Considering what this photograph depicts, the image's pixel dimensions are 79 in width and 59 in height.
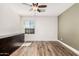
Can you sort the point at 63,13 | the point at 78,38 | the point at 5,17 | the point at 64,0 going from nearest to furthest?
1. the point at 64,0
2. the point at 5,17
3. the point at 78,38
4. the point at 63,13

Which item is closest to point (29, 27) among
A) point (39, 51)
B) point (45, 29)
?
point (39, 51)

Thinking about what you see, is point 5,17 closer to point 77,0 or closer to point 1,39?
point 1,39

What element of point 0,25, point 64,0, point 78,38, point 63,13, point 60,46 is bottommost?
point 60,46

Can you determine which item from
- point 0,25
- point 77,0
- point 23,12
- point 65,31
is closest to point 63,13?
point 65,31

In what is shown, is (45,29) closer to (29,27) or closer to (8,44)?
(8,44)

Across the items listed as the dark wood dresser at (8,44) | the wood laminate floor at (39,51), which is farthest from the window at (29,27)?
the dark wood dresser at (8,44)

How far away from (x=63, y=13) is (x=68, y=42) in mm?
683

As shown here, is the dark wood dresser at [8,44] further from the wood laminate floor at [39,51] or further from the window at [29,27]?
the window at [29,27]

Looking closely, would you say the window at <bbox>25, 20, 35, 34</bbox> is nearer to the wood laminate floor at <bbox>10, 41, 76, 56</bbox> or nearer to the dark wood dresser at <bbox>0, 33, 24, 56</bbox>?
the wood laminate floor at <bbox>10, 41, 76, 56</bbox>

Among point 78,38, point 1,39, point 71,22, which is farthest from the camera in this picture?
point 71,22

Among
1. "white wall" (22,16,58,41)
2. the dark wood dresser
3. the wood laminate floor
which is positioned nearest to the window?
"white wall" (22,16,58,41)

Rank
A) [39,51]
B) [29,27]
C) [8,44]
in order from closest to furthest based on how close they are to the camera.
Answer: [29,27]
[39,51]
[8,44]

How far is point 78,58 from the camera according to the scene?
687 millimetres

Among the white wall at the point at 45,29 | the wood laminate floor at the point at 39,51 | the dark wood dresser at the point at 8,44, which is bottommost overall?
the wood laminate floor at the point at 39,51
